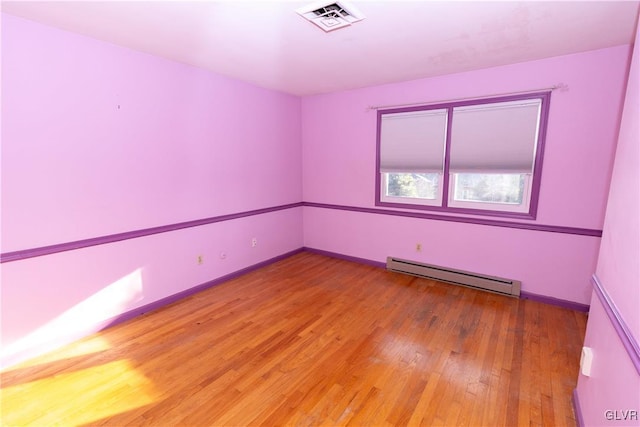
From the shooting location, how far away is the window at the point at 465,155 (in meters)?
3.34

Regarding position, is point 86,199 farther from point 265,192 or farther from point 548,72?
point 548,72

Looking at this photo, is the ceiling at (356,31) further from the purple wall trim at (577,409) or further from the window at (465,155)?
the purple wall trim at (577,409)

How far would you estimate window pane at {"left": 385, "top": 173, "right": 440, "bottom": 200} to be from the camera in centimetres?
411

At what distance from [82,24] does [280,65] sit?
67.5 inches

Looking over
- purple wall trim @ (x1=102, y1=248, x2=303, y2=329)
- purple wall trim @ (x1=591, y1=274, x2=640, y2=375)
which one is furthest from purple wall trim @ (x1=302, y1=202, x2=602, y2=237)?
purple wall trim @ (x1=591, y1=274, x2=640, y2=375)

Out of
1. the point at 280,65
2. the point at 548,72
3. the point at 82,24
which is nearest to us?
the point at 82,24

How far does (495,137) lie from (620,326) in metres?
2.58

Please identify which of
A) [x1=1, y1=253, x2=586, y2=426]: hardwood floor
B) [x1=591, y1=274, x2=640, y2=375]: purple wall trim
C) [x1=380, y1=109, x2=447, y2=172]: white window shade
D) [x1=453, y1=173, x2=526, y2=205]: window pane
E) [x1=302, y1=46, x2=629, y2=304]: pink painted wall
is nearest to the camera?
[x1=591, y1=274, x2=640, y2=375]: purple wall trim

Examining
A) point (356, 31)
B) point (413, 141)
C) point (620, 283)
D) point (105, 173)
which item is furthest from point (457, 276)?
point (105, 173)

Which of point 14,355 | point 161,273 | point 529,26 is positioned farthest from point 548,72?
point 14,355

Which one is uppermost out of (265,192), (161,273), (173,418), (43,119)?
(43,119)

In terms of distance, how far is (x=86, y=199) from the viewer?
271 cm

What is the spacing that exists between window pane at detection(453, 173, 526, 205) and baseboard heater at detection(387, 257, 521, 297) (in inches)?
36.4

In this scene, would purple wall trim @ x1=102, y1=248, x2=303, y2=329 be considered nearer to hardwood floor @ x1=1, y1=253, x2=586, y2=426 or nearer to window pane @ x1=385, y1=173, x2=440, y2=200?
hardwood floor @ x1=1, y1=253, x2=586, y2=426
